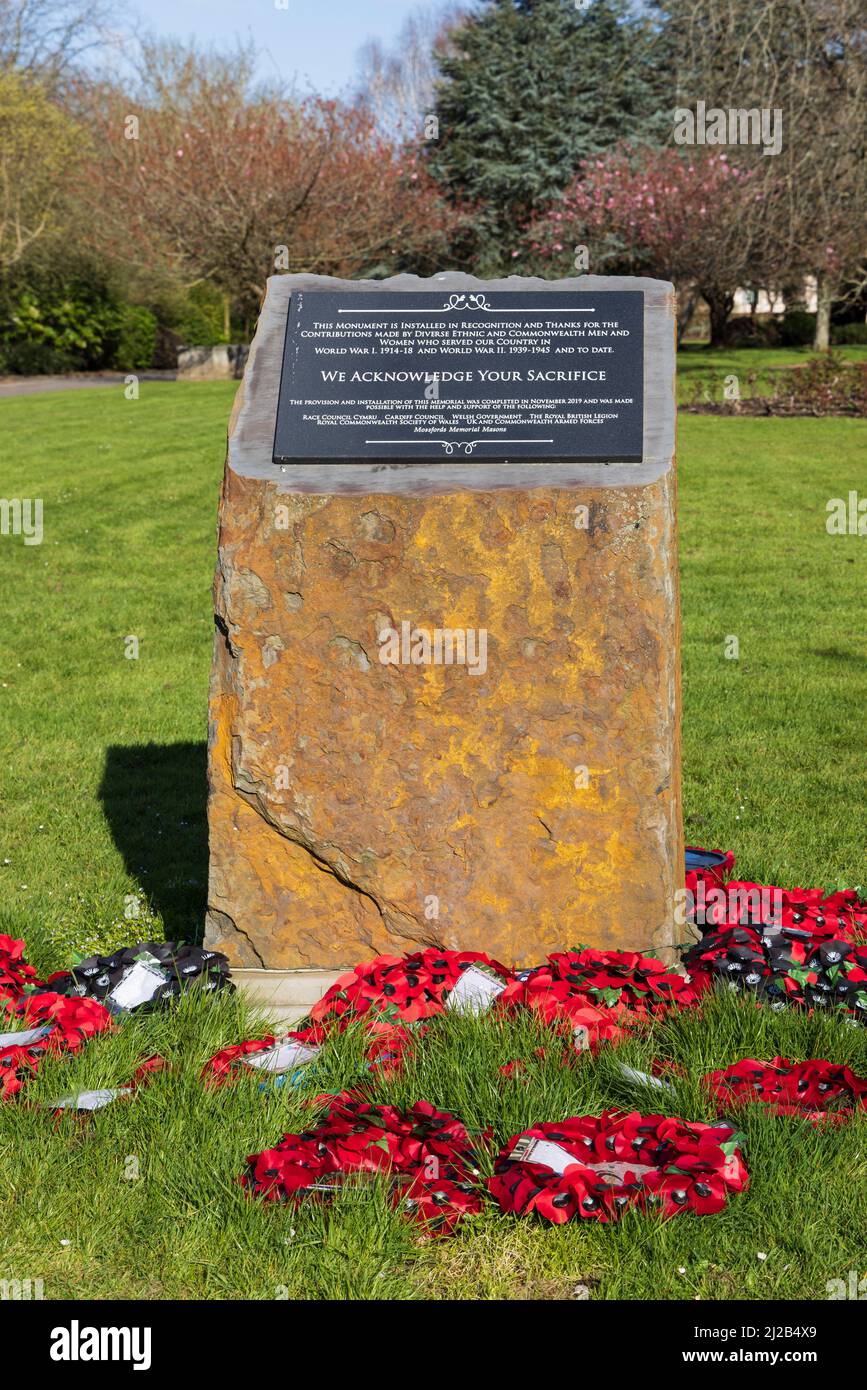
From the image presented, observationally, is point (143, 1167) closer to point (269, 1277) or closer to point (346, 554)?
point (269, 1277)

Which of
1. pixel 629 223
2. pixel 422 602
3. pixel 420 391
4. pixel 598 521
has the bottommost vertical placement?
pixel 422 602

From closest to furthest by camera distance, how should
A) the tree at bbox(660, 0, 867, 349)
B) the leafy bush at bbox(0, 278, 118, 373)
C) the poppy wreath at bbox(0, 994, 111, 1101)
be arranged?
the poppy wreath at bbox(0, 994, 111, 1101), the tree at bbox(660, 0, 867, 349), the leafy bush at bbox(0, 278, 118, 373)

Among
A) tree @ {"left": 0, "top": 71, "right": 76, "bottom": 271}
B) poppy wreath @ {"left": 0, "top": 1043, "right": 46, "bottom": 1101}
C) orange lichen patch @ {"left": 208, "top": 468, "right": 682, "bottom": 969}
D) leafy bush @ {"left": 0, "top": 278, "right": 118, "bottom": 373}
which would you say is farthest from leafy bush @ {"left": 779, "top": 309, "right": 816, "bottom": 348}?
poppy wreath @ {"left": 0, "top": 1043, "right": 46, "bottom": 1101}

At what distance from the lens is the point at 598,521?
4051 mm

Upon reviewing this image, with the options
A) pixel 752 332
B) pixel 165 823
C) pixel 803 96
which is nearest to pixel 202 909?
pixel 165 823

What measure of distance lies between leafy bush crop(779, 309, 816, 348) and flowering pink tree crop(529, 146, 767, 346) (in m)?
8.99

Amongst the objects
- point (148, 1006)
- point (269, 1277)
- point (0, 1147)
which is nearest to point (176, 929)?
point (148, 1006)

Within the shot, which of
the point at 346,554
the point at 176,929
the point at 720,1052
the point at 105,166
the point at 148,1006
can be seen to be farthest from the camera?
the point at 105,166

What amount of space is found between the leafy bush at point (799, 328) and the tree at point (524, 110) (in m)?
9.54

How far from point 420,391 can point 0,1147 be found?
2.72 metres

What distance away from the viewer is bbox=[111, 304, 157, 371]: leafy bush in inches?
1260

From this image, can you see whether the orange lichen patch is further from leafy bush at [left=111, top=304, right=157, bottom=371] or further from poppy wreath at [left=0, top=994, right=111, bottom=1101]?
leafy bush at [left=111, top=304, right=157, bottom=371]

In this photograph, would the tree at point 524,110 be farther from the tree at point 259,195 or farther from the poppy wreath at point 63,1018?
the poppy wreath at point 63,1018

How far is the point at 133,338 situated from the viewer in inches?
1266
